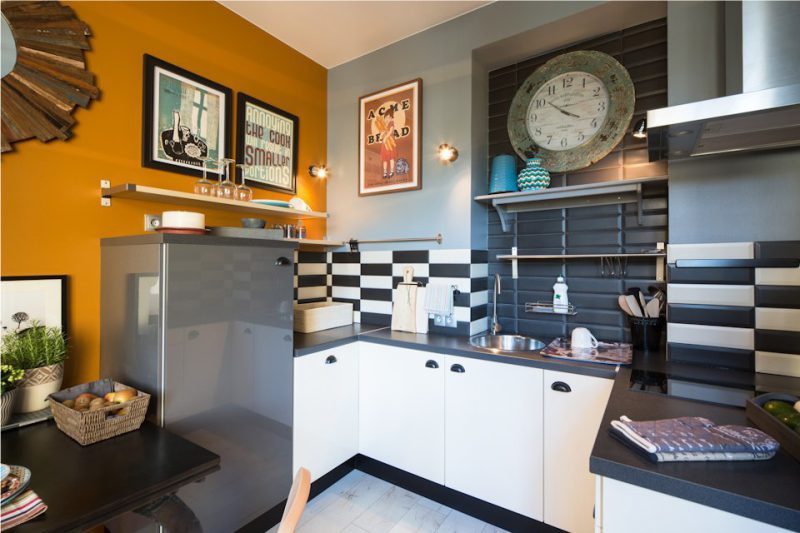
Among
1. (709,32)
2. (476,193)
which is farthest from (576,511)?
(709,32)

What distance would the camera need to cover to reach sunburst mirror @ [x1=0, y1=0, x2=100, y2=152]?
1.47m

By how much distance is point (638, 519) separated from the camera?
80 centimetres

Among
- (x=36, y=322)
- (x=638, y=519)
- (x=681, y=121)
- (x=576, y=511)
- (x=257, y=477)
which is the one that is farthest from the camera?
(x=257, y=477)

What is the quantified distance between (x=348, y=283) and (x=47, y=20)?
2.03m

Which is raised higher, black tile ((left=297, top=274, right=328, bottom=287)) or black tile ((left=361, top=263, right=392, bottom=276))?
black tile ((left=361, top=263, right=392, bottom=276))

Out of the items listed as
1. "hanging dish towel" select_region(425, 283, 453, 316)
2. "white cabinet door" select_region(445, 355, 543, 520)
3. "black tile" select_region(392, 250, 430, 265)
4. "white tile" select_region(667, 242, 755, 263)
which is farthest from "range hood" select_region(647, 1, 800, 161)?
"black tile" select_region(392, 250, 430, 265)

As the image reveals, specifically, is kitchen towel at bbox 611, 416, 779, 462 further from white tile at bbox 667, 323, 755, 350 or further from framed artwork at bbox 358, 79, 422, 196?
framed artwork at bbox 358, 79, 422, 196

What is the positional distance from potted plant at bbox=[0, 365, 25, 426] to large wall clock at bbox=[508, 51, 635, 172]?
261cm

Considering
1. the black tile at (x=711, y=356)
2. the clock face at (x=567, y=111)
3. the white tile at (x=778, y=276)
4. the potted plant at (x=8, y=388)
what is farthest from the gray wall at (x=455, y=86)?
the potted plant at (x=8, y=388)

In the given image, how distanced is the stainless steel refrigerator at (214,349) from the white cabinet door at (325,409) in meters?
0.09

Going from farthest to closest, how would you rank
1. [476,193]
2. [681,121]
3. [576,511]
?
[476,193] → [576,511] → [681,121]

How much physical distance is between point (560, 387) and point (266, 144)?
228 cm

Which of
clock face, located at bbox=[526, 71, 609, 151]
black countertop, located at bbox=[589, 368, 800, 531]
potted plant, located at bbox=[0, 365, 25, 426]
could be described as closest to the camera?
black countertop, located at bbox=[589, 368, 800, 531]

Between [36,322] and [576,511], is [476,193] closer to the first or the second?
[576,511]
